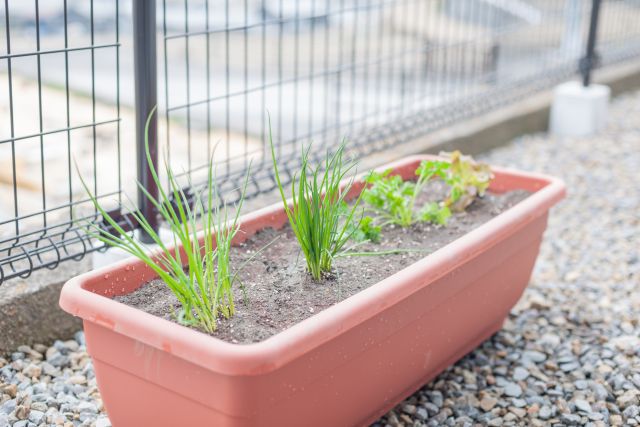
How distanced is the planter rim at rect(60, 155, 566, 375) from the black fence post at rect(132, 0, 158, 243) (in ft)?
1.69

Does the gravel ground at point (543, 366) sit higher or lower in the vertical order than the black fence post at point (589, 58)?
lower

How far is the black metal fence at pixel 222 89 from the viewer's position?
7.54 ft

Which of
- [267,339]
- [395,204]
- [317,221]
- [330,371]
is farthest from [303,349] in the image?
[395,204]

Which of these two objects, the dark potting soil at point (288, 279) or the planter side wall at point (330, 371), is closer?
the planter side wall at point (330, 371)

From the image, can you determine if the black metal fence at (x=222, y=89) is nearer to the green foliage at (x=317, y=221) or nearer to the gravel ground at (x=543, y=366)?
the gravel ground at (x=543, y=366)

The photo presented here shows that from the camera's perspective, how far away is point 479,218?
2400mm

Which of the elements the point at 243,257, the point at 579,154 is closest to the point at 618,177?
the point at 579,154

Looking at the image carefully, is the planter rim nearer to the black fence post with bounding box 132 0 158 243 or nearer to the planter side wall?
the planter side wall

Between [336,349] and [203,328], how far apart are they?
10.2 inches

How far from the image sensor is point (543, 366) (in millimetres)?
2348

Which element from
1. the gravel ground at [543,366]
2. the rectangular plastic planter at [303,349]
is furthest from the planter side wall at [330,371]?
the gravel ground at [543,366]

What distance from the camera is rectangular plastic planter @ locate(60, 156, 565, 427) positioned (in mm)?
1507

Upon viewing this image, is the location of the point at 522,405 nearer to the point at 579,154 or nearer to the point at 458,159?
the point at 458,159

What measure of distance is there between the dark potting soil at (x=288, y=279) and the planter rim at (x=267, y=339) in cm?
12
